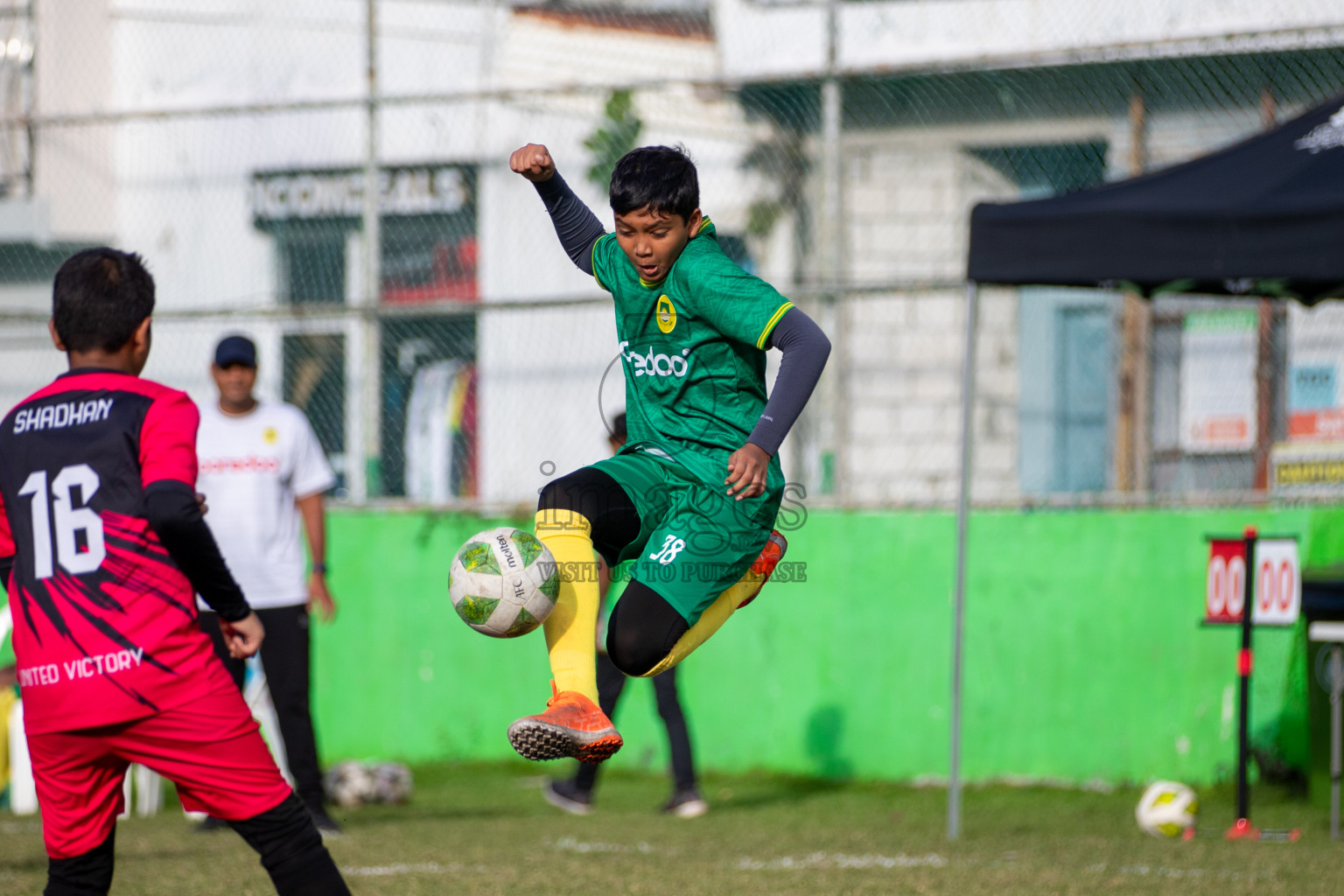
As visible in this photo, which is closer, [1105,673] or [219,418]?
[219,418]

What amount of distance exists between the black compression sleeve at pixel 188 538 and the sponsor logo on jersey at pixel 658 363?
4.20 ft

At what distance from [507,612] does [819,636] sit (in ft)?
17.6

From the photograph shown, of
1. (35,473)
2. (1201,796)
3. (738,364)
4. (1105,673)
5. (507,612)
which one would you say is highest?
(738,364)

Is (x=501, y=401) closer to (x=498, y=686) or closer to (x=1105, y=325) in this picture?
(x=498, y=686)

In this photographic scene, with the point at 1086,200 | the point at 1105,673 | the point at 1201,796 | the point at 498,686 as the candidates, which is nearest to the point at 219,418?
the point at 498,686

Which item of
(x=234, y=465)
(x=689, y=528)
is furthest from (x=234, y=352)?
(x=689, y=528)

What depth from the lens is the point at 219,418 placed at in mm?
7441

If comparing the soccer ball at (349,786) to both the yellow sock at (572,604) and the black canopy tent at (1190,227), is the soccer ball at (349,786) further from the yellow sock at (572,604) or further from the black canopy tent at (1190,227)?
the yellow sock at (572,604)

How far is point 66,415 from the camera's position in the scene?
146 inches

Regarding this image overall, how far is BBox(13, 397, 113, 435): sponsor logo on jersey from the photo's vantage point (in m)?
3.69

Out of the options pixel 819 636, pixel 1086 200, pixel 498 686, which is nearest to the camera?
pixel 1086 200

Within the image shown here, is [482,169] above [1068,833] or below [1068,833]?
above

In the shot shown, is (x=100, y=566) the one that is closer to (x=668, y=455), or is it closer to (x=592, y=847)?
(x=668, y=455)

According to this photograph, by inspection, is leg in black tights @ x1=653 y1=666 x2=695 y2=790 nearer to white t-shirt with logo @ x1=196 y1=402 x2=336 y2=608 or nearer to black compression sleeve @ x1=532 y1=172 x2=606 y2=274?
white t-shirt with logo @ x1=196 y1=402 x2=336 y2=608
